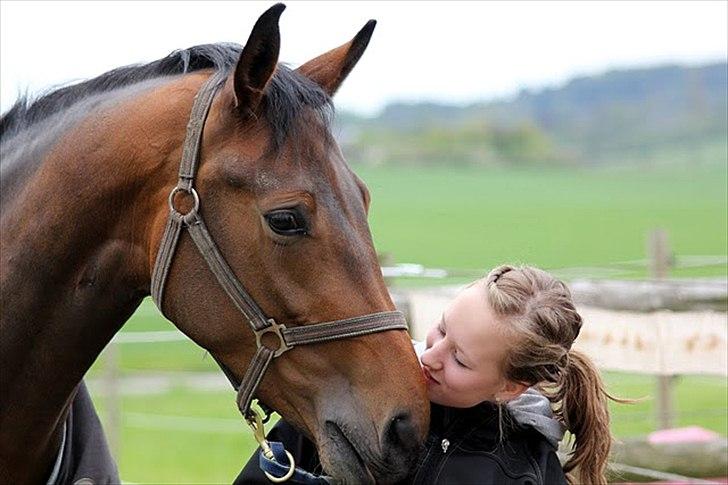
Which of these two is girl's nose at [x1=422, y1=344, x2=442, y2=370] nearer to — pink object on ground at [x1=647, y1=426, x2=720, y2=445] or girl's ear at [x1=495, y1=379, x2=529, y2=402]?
girl's ear at [x1=495, y1=379, x2=529, y2=402]

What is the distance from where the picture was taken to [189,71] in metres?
2.56

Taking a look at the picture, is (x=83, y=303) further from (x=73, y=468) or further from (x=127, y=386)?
(x=127, y=386)

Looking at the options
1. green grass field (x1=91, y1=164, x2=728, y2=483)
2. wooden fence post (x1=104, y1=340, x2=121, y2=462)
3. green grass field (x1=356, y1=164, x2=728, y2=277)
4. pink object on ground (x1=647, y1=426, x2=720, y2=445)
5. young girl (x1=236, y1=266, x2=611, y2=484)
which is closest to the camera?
young girl (x1=236, y1=266, x2=611, y2=484)

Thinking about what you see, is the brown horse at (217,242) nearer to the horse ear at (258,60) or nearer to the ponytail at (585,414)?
the horse ear at (258,60)

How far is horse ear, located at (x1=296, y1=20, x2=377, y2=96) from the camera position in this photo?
2.55 meters

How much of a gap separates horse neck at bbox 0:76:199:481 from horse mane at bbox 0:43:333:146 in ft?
0.37

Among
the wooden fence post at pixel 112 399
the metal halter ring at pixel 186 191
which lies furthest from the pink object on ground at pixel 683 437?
the wooden fence post at pixel 112 399

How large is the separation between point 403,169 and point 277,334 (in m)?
65.0

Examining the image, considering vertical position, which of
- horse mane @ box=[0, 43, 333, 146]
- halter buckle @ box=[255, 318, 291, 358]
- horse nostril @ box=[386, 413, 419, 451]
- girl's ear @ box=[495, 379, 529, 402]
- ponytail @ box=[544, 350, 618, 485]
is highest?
horse mane @ box=[0, 43, 333, 146]

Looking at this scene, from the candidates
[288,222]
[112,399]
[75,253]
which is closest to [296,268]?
[288,222]

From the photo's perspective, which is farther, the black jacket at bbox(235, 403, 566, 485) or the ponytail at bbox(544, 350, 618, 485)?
the ponytail at bbox(544, 350, 618, 485)

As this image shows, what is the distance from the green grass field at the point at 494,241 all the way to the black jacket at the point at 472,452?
1.62 ft

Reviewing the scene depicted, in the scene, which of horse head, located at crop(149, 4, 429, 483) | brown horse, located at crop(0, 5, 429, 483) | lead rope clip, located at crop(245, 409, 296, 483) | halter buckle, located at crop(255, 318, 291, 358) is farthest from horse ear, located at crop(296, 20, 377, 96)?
lead rope clip, located at crop(245, 409, 296, 483)

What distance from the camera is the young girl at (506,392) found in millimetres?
2410
